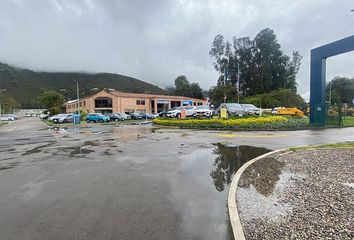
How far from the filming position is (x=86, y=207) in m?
5.01

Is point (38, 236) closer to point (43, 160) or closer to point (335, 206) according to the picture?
point (335, 206)

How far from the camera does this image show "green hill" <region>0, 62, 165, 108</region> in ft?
400

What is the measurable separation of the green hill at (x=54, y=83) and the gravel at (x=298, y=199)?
119 meters

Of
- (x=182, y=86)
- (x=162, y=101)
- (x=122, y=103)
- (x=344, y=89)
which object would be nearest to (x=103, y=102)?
(x=122, y=103)

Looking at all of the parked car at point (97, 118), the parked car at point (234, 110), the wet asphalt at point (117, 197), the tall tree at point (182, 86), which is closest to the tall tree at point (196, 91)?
the tall tree at point (182, 86)

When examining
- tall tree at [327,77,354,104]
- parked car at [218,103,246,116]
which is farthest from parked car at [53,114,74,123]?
tall tree at [327,77,354,104]

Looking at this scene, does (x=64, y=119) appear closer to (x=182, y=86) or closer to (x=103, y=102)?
(x=103, y=102)

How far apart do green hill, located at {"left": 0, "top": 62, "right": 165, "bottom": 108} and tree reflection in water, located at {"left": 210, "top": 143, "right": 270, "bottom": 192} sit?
378 feet

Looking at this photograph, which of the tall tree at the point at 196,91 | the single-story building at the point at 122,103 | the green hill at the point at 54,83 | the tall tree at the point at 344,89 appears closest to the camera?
the single-story building at the point at 122,103

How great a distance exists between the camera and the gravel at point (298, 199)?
3881 mm

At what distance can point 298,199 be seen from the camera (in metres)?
5.14

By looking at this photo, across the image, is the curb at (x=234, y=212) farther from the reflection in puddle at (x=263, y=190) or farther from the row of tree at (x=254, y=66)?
the row of tree at (x=254, y=66)

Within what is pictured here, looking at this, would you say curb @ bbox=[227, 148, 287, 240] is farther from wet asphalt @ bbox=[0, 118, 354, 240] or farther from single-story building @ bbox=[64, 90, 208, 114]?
single-story building @ bbox=[64, 90, 208, 114]

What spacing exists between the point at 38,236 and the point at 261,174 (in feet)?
17.6
